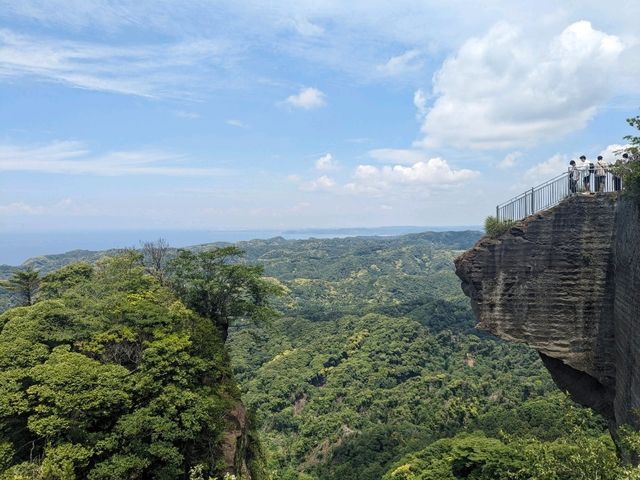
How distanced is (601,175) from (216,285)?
18.1 metres

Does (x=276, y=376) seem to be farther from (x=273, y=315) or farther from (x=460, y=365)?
(x=273, y=315)

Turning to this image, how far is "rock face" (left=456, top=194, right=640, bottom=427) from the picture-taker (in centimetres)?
1491

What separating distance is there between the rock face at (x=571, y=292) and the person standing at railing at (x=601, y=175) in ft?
1.68

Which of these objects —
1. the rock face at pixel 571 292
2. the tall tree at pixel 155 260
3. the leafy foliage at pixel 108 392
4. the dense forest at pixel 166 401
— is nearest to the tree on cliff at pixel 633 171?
the rock face at pixel 571 292

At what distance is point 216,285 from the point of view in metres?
23.1

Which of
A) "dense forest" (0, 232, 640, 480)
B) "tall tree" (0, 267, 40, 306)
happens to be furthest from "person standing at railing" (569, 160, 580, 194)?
"tall tree" (0, 267, 40, 306)

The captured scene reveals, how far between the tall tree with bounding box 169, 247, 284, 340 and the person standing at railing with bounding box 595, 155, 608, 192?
54.0ft

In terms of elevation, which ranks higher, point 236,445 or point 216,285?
point 216,285

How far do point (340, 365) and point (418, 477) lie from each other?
55.4 m

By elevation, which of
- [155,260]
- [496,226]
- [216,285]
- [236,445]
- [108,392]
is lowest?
[236,445]

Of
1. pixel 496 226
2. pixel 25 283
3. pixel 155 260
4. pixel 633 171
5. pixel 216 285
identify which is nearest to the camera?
pixel 633 171

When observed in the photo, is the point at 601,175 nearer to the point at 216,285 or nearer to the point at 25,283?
the point at 216,285

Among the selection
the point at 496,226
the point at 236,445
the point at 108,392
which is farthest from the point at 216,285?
the point at 496,226

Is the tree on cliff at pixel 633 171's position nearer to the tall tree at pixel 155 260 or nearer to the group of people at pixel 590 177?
the group of people at pixel 590 177
